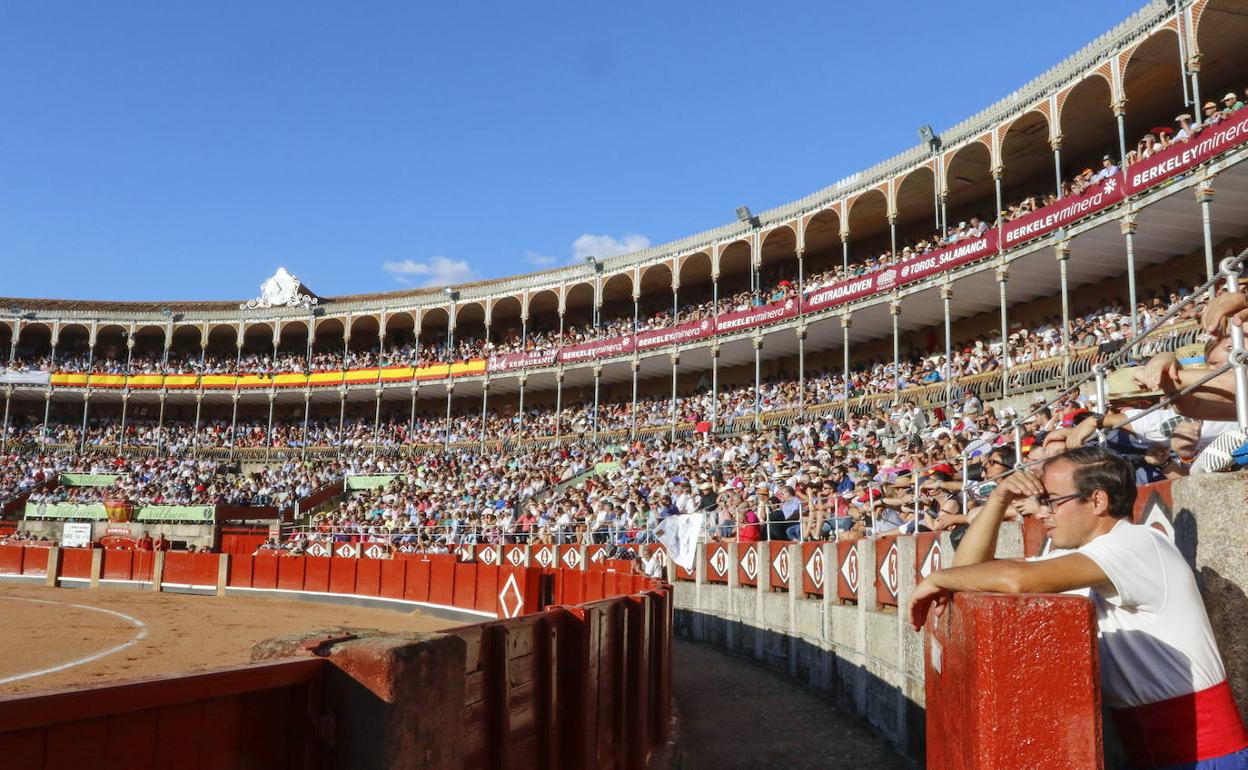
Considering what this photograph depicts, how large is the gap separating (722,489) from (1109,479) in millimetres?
16066

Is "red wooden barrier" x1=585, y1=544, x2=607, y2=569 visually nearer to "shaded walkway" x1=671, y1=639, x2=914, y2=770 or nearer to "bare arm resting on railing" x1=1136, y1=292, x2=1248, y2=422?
"shaded walkway" x1=671, y1=639, x2=914, y2=770

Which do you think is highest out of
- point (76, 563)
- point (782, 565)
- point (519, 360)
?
point (519, 360)

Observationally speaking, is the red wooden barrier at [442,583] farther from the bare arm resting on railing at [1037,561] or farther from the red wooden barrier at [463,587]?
the bare arm resting on railing at [1037,561]

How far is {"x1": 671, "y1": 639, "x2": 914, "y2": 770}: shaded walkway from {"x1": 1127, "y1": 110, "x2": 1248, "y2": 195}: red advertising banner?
536 inches

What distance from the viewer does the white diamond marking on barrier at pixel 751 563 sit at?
14381mm

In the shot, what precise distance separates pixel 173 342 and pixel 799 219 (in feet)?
119

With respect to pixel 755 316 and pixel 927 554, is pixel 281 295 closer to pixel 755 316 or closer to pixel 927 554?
pixel 755 316

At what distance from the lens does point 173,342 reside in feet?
173

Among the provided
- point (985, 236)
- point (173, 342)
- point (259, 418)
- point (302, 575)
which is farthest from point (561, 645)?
point (173, 342)

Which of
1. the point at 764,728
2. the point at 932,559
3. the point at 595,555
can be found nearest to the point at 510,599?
the point at 595,555

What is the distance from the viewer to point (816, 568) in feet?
39.2

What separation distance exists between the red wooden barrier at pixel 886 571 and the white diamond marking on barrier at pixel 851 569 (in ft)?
2.74

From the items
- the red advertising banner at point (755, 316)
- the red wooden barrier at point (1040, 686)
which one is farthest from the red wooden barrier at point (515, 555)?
the red wooden barrier at point (1040, 686)

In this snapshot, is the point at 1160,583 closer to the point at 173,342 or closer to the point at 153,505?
the point at 153,505
